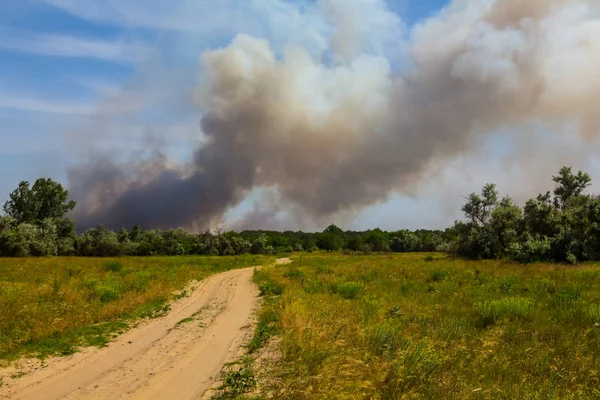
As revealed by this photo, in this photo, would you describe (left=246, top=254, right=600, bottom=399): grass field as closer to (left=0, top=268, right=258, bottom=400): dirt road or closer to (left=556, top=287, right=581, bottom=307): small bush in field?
(left=556, top=287, right=581, bottom=307): small bush in field

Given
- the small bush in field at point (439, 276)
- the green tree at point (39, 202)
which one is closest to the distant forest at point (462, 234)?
the green tree at point (39, 202)

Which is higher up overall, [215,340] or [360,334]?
[360,334]

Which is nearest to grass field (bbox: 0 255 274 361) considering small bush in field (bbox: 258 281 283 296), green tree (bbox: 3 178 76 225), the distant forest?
small bush in field (bbox: 258 281 283 296)

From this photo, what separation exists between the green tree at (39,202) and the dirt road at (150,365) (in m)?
83.8

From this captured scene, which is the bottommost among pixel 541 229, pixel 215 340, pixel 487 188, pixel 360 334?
pixel 215 340

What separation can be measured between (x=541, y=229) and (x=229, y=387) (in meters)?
52.0

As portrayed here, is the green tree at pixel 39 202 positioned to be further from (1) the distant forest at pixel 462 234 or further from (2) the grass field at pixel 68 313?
(2) the grass field at pixel 68 313

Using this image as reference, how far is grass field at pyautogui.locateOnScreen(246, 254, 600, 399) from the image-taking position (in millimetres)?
6309

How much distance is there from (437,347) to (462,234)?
5273cm

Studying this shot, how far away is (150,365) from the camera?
8.93 m

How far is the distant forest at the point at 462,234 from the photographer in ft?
127

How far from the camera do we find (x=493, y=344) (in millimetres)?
9258

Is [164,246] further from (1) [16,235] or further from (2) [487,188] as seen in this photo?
(2) [487,188]

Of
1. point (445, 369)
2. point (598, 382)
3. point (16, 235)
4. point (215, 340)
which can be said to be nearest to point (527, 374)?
point (598, 382)
